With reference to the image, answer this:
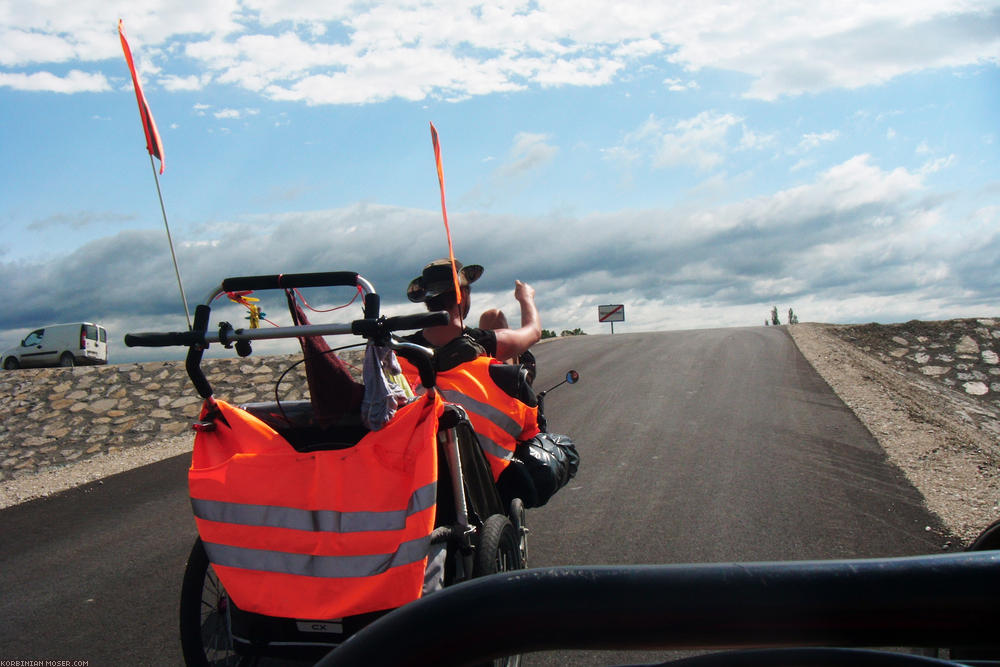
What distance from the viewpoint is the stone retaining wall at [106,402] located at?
10.5 metres

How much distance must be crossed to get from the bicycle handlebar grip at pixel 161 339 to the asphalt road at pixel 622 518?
173 cm

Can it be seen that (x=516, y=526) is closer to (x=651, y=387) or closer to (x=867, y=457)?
(x=867, y=457)

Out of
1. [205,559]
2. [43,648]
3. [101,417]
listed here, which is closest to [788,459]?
[205,559]

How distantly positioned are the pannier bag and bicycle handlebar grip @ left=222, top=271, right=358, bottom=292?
4.96 feet

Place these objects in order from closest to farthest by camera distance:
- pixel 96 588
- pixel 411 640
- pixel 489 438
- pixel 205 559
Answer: pixel 411 640, pixel 205 559, pixel 489 438, pixel 96 588

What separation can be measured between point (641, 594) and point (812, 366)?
14.2 metres

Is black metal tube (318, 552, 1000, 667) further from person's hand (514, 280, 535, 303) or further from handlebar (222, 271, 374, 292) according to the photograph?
person's hand (514, 280, 535, 303)

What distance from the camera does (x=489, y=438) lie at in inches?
141

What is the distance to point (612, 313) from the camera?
41.9m

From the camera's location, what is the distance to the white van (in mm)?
30078

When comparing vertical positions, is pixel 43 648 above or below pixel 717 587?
below

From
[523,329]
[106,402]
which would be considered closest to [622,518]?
[523,329]

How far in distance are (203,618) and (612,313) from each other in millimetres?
39644

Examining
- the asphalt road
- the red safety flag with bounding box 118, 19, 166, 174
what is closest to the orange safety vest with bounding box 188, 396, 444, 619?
the asphalt road
